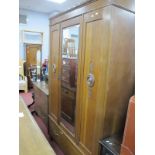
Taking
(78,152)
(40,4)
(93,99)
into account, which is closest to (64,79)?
(93,99)

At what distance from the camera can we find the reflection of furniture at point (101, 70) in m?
1.28

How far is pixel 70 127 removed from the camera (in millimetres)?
2012

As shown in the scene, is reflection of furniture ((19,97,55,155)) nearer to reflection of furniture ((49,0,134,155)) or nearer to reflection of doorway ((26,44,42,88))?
reflection of furniture ((49,0,134,155))

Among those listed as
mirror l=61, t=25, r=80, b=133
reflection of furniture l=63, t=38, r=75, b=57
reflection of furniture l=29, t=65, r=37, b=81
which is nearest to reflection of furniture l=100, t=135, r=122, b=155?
mirror l=61, t=25, r=80, b=133

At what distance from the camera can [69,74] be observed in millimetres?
1986

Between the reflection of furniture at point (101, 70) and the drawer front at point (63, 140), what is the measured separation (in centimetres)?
2

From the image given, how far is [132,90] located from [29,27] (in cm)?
525

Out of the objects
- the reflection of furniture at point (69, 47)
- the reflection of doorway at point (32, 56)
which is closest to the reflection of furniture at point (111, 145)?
the reflection of furniture at point (69, 47)

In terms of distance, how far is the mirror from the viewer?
182cm

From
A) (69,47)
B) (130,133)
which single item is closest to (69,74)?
(69,47)

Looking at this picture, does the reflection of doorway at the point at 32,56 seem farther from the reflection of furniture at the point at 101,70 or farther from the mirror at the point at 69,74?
the reflection of furniture at the point at 101,70

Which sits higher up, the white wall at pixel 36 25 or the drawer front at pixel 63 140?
the white wall at pixel 36 25

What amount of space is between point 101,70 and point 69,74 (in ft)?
2.33
